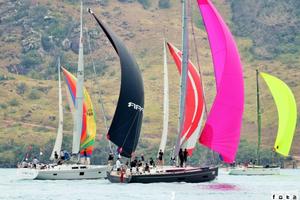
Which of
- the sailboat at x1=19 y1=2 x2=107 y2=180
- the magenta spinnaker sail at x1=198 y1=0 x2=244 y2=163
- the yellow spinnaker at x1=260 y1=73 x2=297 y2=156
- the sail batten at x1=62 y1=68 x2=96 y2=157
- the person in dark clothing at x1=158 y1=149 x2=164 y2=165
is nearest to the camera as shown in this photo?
the magenta spinnaker sail at x1=198 y1=0 x2=244 y2=163

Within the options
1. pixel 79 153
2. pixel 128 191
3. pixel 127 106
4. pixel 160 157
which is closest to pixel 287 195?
pixel 128 191

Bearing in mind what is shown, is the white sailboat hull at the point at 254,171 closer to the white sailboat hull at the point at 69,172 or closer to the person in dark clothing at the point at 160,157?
the white sailboat hull at the point at 69,172

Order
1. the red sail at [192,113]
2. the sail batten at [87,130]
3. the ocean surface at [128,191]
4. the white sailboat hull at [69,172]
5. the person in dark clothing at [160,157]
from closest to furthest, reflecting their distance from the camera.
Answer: the ocean surface at [128,191] < the red sail at [192,113] < the person in dark clothing at [160,157] < the white sailboat hull at [69,172] < the sail batten at [87,130]

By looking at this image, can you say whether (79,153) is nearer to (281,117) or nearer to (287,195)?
(281,117)

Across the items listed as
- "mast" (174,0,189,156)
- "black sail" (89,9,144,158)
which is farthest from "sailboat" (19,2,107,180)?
"mast" (174,0,189,156)

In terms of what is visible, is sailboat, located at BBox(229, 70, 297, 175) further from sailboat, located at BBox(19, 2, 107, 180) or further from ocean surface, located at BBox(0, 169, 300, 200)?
ocean surface, located at BBox(0, 169, 300, 200)

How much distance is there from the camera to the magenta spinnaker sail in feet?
243

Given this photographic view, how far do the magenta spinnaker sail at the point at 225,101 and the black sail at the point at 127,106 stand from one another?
9.33 metres

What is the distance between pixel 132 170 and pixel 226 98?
38.4 feet

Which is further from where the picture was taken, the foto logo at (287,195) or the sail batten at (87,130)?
the sail batten at (87,130)

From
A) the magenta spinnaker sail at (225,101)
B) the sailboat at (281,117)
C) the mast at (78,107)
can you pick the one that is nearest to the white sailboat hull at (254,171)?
the sailboat at (281,117)

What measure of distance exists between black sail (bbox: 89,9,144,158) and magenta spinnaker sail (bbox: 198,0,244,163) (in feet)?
30.6

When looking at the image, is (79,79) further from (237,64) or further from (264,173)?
(264,173)

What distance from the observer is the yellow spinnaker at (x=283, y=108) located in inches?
4417
